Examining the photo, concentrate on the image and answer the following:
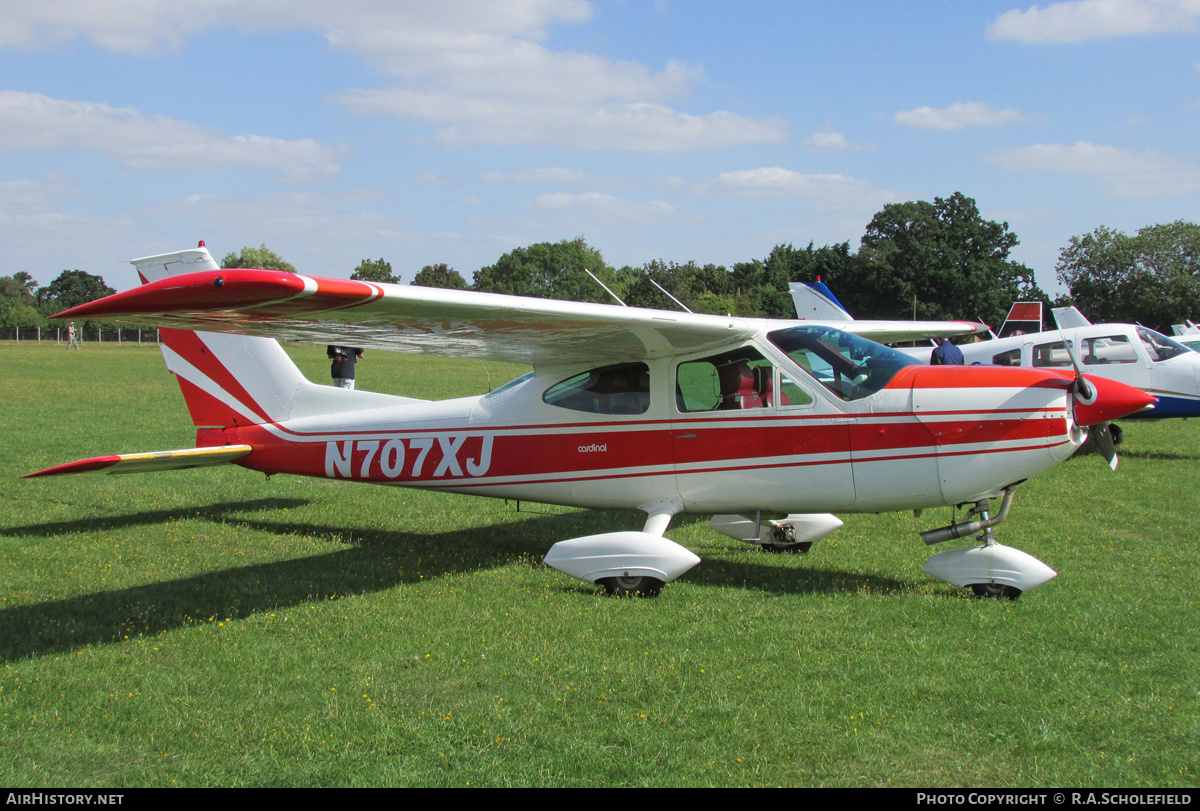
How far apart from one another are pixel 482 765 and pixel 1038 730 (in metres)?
2.61

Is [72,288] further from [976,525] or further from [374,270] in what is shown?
[976,525]

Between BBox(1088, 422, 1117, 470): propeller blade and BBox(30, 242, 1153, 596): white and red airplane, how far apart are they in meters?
0.27

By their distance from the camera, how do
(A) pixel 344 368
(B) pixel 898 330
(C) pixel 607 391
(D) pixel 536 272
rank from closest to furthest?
1. (C) pixel 607 391
2. (B) pixel 898 330
3. (A) pixel 344 368
4. (D) pixel 536 272

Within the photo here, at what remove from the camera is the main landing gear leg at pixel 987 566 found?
A: 6121 millimetres

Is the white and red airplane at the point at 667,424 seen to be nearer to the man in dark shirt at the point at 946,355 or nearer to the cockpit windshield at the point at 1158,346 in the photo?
the man in dark shirt at the point at 946,355

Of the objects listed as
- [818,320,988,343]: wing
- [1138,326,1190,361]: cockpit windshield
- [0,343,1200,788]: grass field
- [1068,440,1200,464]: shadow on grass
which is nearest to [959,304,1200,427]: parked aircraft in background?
[1138,326,1190,361]: cockpit windshield

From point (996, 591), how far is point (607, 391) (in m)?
3.39

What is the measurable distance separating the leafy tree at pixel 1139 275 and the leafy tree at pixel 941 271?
23.9 ft

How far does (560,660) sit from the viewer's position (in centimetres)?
508

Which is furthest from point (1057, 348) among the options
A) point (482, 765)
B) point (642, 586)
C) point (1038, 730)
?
point (482, 765)

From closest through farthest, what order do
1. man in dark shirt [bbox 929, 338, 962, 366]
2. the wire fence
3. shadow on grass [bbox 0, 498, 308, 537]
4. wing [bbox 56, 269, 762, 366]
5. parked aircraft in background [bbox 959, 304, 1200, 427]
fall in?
wing [bbox 56, 269, 762, 366] → shadow on grass [bbox 0, 498, 308, 537] → parked aircraft in background [bbox 959, 304, 1200, 427] → man in dark shirt [bbox 929, 338, 962, 366] → the wire fence

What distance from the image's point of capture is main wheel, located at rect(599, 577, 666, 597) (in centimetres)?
646

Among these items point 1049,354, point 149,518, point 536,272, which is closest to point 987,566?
point 149,518

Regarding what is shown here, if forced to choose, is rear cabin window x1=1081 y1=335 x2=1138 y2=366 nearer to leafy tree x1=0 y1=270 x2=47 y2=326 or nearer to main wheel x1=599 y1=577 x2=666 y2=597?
main wheel x1=599 y1=577 x2=666 y2=597
